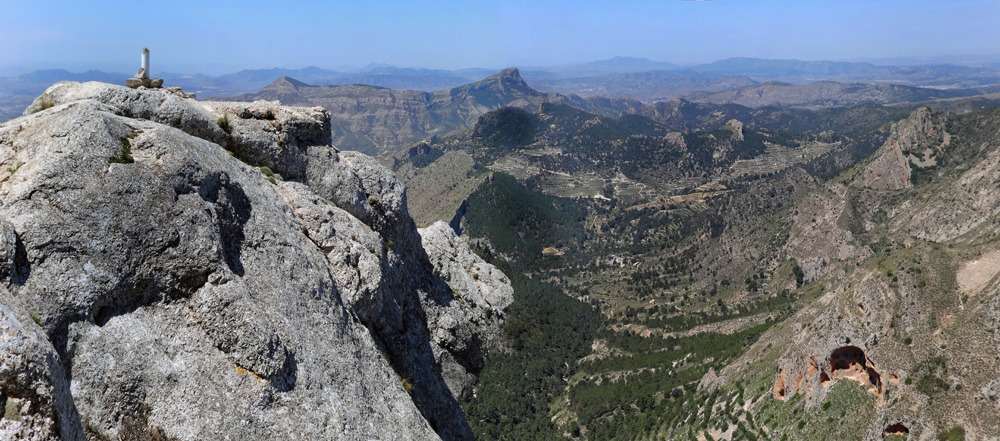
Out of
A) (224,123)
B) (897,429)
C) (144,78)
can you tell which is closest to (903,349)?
(897,429)

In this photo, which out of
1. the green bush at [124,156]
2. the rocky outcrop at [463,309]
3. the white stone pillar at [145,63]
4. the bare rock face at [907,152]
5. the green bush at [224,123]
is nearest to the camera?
the green bush at [124,156]

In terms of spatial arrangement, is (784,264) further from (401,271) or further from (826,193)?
(401,271)

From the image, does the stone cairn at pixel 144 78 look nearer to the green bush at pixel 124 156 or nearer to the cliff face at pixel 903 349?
the green bush at pixel 124 156

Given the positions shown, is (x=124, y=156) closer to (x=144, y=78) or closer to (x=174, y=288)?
(x=174, y=288)

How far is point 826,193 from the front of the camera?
123m

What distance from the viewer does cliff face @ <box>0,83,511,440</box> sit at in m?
9.53

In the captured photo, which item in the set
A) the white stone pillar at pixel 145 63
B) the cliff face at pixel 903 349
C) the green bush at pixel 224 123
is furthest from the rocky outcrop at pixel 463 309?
the cliff face at pixel 903 349

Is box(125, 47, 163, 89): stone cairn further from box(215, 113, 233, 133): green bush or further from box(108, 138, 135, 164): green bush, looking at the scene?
box(108, 138, 135, 164): green bush

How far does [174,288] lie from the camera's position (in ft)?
37.7

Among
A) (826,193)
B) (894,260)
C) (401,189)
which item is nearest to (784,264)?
(826,193)

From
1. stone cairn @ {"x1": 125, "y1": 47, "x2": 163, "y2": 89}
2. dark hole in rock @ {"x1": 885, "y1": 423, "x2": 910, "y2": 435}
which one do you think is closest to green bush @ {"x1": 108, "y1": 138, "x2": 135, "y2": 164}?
stone cairn @ {"x1": 125, "y1": 47, "x2": 163, "y2": 89}

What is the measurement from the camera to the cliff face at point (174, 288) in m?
9.53

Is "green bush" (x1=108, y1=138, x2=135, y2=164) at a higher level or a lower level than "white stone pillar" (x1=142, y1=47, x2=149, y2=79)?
lower

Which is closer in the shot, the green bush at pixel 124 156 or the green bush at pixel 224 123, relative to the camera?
the green bush at pixel 124 156
